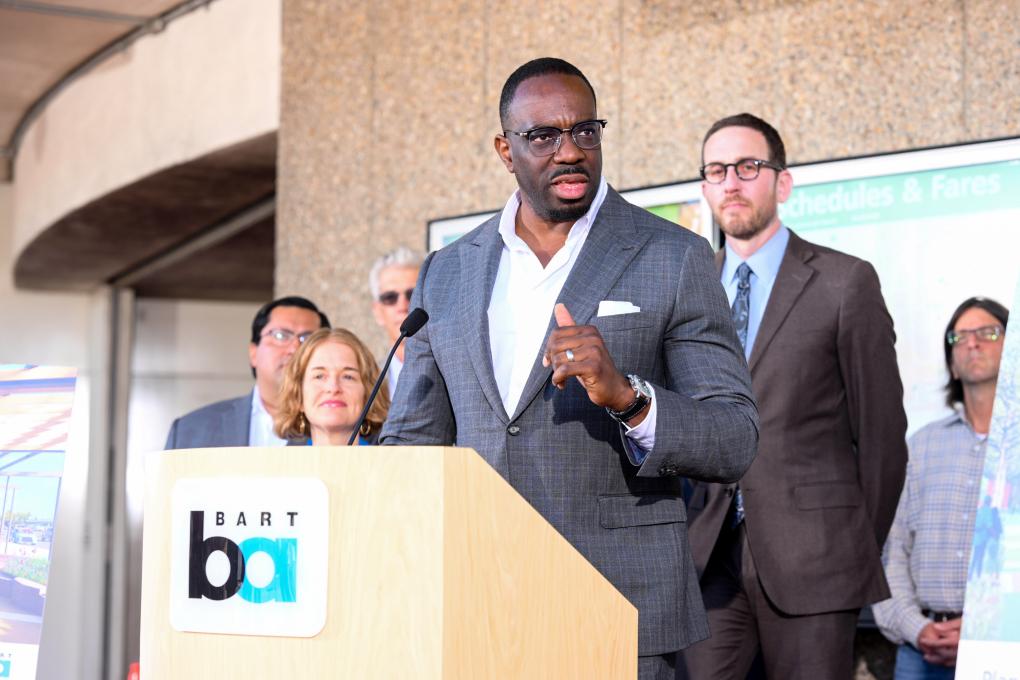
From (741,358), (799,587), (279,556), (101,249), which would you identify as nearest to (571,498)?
(741,358)

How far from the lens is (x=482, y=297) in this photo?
98.0 inches

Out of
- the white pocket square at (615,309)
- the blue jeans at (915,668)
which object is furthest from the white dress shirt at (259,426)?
the white pocket square at (615,309)

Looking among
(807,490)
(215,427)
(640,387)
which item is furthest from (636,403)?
(215,427)

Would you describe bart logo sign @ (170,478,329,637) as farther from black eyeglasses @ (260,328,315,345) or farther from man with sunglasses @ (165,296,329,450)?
A: black eyeglasses @ (260,328,315,345)

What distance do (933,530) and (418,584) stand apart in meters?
2.54

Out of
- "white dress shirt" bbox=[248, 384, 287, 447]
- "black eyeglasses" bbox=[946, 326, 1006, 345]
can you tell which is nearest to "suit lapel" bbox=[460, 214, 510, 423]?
"black eyeglasses" bbox=[946, 326, 1006, 345]

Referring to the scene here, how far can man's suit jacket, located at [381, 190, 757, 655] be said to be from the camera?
2320 millimetres

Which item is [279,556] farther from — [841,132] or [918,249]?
[841,132]

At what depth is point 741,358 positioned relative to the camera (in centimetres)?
243

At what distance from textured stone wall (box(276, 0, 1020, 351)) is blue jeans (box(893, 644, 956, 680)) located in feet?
5.32

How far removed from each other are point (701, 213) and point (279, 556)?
326 centimetres

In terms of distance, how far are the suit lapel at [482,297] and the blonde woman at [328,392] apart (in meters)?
1.54

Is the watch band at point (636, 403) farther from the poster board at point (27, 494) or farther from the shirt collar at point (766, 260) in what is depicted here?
the shirt collar at point (766, 260)

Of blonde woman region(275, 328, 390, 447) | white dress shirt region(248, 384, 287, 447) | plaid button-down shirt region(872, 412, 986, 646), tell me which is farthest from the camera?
white dress shirt region(248, 384, 287, 447)
